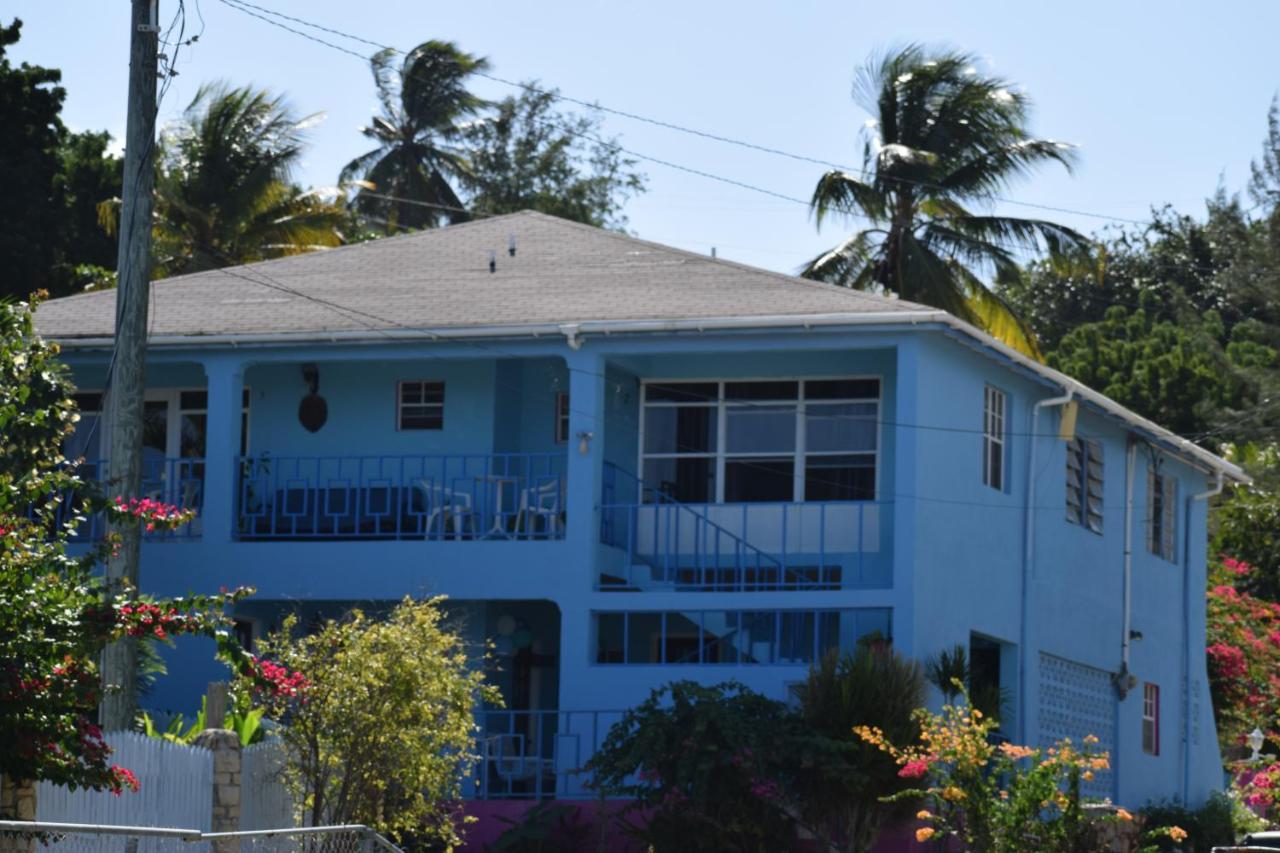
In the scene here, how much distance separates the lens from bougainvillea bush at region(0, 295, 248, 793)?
12.8 m

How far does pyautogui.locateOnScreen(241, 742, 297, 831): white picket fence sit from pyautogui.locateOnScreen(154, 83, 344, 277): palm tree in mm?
20640

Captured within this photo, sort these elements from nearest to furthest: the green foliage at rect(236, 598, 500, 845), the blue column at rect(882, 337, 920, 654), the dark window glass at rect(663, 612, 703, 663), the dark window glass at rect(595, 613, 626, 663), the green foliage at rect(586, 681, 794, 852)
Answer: the green foliage at rect(236, 598, 500, 845)
the green foliage at rect(586, 681, 794, 852)
the blue column at rect(882, 337, 920, 654)
the dark window glass at rect(663, 612, 703, 663)
the dark window glass at rect(595, 613, 626, 663)

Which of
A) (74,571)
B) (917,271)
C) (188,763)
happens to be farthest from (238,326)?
(917,271)

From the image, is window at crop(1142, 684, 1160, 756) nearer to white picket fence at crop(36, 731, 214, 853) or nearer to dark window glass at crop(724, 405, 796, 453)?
dark window glass at crop(724, 405, 796, 453)

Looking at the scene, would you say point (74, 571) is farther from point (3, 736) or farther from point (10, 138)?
point (10, 138)

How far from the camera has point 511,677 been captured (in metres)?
24.5

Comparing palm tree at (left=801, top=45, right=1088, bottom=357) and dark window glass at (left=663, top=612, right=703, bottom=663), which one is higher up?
palm tree at (left=801, top=45, right=1088, bottom=357)

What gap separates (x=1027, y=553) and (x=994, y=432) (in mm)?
1409

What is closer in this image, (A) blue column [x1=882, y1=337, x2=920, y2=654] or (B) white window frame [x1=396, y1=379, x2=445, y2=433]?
(A) blue column [x1=882, y1=337, x2=920, y2=654]

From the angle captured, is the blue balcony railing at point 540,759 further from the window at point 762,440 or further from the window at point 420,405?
the window at point 420,405

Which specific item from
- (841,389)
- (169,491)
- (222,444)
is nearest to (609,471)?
(841,389)

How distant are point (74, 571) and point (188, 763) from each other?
3781 millimetres

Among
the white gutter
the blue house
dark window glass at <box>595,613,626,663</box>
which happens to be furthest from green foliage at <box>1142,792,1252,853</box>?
dark window glass at <box>595,613,626,663</box>

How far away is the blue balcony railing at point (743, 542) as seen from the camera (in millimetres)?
22578
